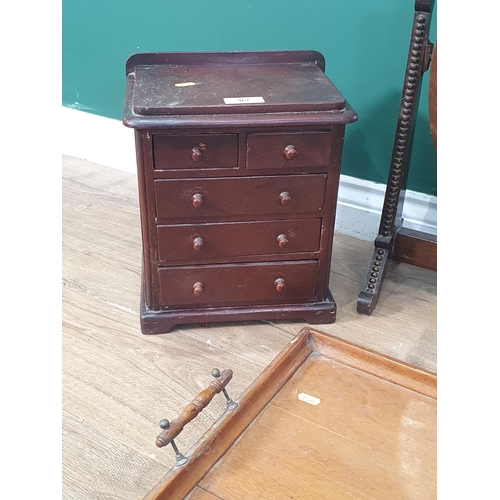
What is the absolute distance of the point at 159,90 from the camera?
1495mm

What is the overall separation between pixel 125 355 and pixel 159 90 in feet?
2.32

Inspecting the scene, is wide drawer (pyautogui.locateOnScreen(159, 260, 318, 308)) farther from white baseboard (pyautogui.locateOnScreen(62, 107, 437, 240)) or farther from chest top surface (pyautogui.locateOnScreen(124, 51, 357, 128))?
white baseboard (pyautogui.locateOnScreen(62, 107, 437, 240))

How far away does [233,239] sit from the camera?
62.0 inches

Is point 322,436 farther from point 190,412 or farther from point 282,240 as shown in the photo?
point 282,240

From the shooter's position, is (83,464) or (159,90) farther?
(159,90)

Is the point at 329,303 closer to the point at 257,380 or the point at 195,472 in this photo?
the point at 257,380

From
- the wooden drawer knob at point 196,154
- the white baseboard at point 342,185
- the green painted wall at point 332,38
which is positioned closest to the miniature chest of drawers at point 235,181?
the wooden drawer knob at point 196,154

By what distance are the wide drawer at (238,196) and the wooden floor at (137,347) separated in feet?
1.20

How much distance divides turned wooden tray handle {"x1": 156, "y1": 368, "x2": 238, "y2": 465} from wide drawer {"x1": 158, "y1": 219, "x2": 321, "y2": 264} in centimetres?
37

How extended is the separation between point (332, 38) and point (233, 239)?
86 cm

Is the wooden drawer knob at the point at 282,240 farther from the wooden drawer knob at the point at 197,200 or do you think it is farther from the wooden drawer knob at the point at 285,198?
the wooden drawer knob at the point at 197,200

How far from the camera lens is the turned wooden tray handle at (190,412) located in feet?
3.85

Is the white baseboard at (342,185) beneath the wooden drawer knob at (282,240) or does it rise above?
beneath
